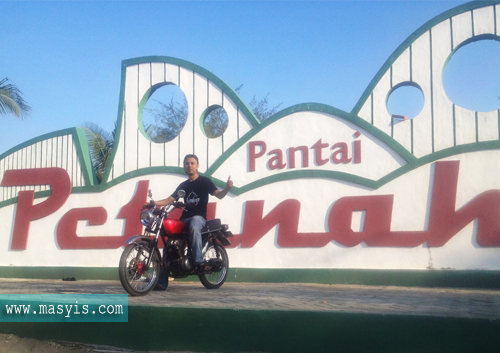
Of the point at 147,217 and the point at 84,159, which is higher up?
the point at 84,159

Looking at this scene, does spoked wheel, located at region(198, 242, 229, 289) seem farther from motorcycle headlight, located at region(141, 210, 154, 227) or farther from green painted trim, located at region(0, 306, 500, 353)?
green painted trim, located at region(0, 306, 500, 353)

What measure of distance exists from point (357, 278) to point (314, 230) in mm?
990

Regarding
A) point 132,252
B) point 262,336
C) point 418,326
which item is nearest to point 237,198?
point 132,252

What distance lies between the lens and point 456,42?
7.18 m

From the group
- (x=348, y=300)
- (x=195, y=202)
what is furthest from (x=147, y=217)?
(x=348, y=300)

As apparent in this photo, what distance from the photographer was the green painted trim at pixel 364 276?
658cm

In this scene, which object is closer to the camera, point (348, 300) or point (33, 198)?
point (348, 300)

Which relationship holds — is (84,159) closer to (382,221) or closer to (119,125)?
(119,125)

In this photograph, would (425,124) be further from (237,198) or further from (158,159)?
(158,159)

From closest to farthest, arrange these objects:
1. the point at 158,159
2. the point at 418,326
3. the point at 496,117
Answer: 1. the point at 418,326
2. the point at 496,117
3. the point at 158,159

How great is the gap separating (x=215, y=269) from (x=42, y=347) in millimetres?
2417

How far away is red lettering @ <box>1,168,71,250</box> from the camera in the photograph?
32.0ft

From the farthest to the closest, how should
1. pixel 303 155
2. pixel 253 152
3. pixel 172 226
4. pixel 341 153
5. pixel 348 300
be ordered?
pixel 253 152 → pixel 303 155 → pixel 341 153 → pixel 172 226 → pixel 348 300

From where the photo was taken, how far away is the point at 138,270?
5594 mm
